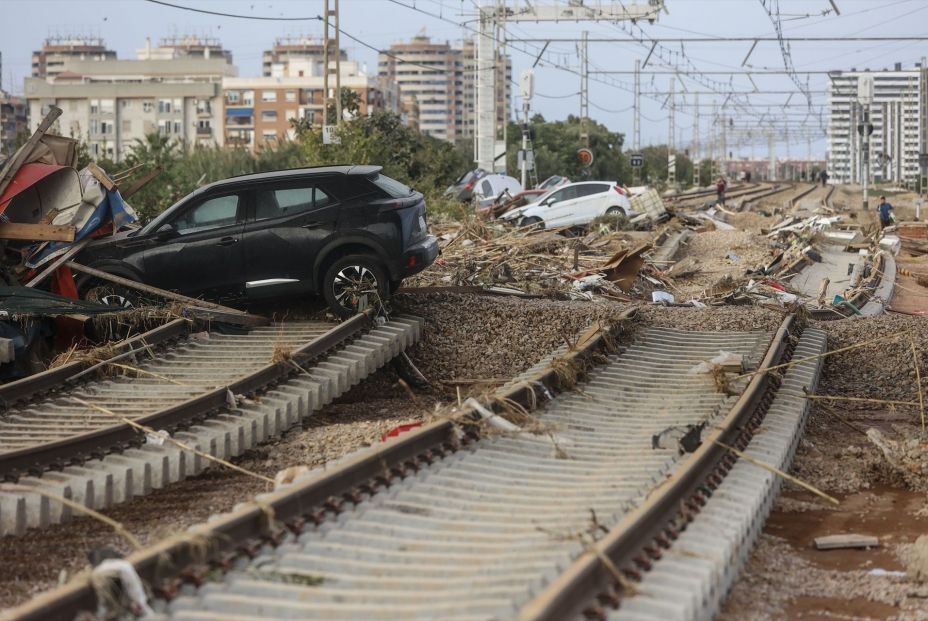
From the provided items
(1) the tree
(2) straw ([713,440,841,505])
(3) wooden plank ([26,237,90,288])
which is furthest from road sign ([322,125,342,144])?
(1) the tree

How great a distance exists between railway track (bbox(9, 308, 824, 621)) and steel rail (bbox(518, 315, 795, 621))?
12mm

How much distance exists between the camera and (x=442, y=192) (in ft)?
154

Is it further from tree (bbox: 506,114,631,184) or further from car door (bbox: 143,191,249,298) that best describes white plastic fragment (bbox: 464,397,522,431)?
tree (bbox: 506,114,631,184)

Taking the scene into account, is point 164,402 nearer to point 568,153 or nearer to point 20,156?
point 20,156

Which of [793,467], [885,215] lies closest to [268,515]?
[793,467]

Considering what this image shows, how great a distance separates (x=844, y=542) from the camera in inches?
312

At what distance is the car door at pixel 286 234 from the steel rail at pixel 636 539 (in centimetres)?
616

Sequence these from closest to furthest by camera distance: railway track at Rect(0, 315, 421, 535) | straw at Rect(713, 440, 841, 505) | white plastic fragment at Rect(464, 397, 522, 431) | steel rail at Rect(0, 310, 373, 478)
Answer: straw at Rect(713, 440, 841, 505)
railway track at Rect(0, 315, 421, 535)
steel rail at Rect(0, 310, 373, 478)
white plastic fragment at Rect(464, 397, 522, 431)

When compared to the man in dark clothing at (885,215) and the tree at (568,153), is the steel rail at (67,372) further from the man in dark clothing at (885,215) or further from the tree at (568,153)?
the tree at (568,153)

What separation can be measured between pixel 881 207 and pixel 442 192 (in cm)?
1546

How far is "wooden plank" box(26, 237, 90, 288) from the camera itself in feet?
48.7

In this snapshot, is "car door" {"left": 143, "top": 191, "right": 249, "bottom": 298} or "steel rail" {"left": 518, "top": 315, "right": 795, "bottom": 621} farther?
"car door" {"left": 143, "top": 191, "right": 249, "bottom": 298}

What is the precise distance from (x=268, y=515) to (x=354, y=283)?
26.7ft

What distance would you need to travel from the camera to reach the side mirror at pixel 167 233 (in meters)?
14.8
